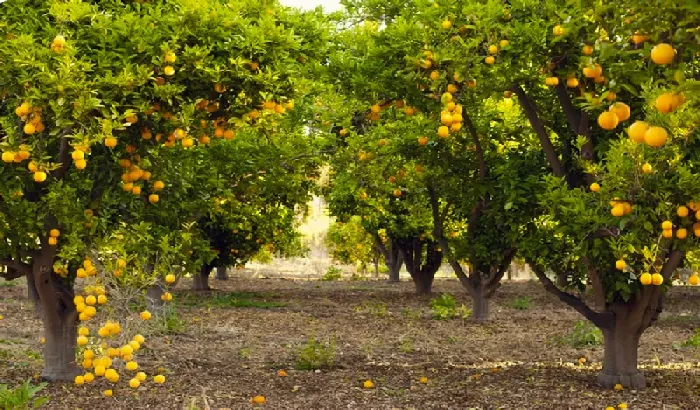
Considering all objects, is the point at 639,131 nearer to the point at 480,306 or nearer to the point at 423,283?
the point at 480,306

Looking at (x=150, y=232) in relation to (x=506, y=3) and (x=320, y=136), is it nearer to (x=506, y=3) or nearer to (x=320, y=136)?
(x=506, y=3)

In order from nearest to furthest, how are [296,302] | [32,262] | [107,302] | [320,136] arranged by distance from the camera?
[107,302] → [32,262] → [320,136] → [296,302]

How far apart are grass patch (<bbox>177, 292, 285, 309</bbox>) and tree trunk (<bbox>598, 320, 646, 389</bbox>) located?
1007 cm

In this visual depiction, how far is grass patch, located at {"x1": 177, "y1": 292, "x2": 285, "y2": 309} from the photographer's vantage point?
55.2 feet

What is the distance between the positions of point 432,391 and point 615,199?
2.80 metres

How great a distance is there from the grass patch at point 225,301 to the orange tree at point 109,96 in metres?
9.91

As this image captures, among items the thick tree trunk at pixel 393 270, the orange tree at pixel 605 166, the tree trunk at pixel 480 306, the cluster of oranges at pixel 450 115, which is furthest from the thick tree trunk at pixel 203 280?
the cluster of oranges at pixel 450 115

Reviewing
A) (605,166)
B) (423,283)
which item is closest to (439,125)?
(605,166)

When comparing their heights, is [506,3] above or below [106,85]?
above

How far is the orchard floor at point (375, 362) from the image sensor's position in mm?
7090

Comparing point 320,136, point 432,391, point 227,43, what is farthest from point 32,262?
point 320,136

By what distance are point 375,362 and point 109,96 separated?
5.19m

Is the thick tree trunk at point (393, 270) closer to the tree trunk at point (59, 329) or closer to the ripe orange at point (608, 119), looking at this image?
the tree trunk at point (59, 329)

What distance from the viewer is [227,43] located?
563 centimetres
